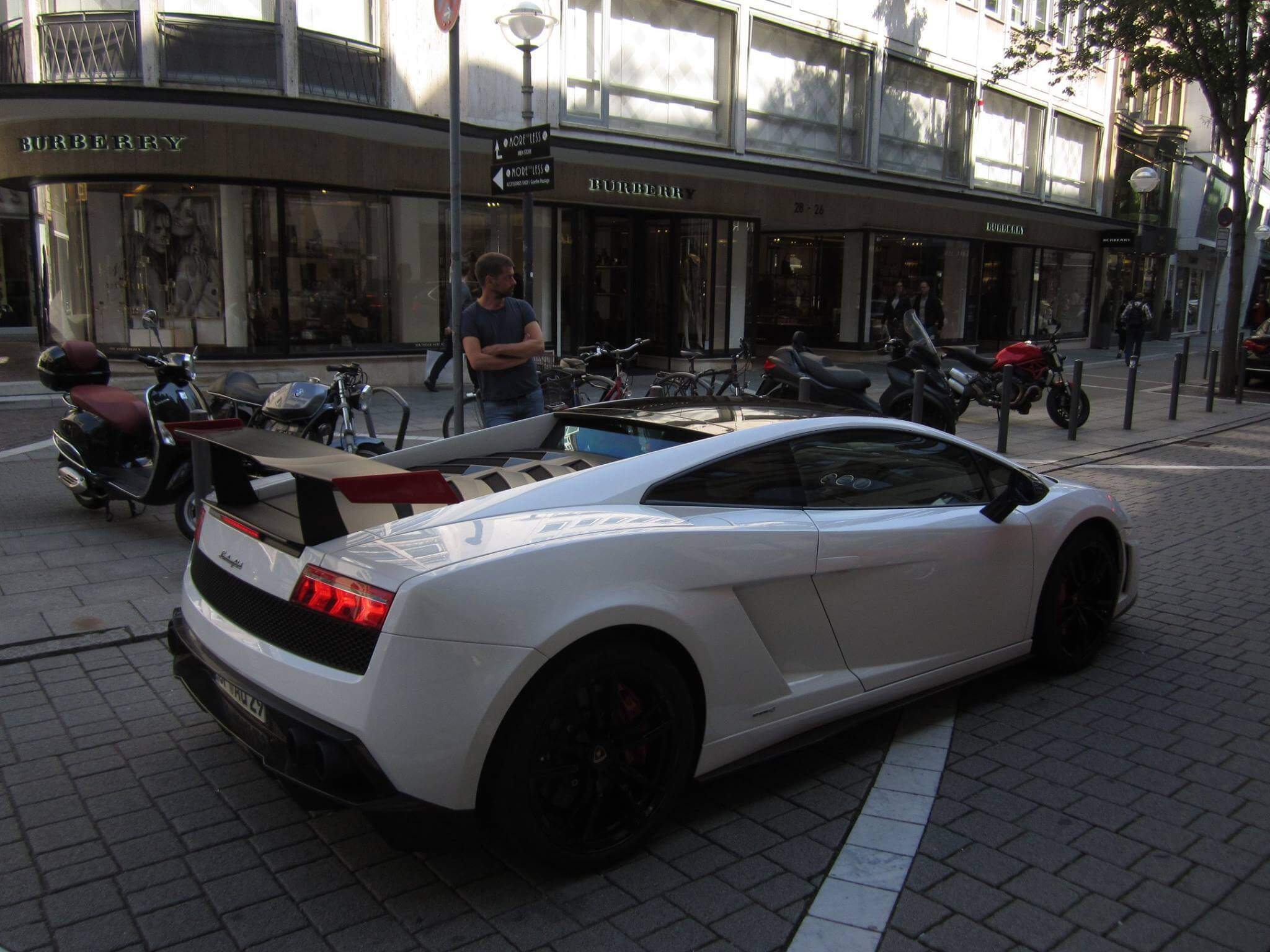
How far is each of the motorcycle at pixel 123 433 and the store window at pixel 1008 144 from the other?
22702 mm

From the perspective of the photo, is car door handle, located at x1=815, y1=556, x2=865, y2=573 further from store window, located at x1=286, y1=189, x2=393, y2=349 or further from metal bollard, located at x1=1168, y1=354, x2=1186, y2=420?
store window, located at x1=286, y1=189, x2=393, y2=349

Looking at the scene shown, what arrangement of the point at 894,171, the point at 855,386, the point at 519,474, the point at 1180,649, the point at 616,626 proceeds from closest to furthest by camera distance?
the point at 616,626 → the point at 519,474 → the point at 1180,649 → the point at 855,386 → the point at 894,171

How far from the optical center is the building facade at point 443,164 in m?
13.9

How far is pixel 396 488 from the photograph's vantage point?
9.74 ft

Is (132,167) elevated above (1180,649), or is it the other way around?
(132,167)

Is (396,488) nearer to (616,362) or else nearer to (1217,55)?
(616,362)

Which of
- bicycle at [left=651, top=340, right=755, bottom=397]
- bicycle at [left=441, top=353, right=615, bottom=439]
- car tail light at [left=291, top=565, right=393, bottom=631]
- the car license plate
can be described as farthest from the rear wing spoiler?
bicycle at [left=441, top=353, right=615, bottom=439]

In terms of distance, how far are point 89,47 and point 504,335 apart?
34.1ft

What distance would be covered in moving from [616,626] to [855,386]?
8.20 metres

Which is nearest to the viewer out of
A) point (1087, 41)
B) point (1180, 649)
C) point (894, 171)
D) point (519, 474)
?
point (519, 474)

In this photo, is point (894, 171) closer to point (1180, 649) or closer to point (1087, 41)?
point (1087, 41)

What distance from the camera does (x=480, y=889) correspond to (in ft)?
10.00

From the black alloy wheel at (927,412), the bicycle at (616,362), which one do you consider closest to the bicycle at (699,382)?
the bicycle at (616,362)

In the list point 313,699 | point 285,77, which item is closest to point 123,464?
point 313,699
